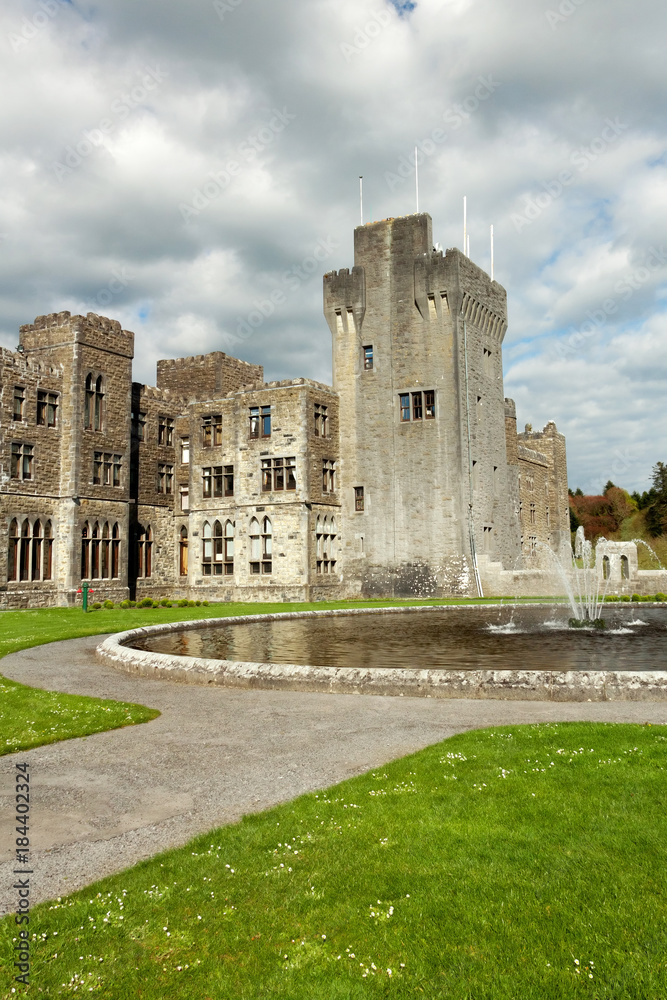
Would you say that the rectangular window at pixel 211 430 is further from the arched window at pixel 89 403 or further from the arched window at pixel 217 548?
the arched window at pixel 89 403

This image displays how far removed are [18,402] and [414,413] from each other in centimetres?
1992

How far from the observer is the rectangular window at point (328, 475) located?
136 ft

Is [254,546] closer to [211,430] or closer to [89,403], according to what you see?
[211,430]

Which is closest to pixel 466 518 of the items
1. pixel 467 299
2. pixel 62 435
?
pixel 467 299

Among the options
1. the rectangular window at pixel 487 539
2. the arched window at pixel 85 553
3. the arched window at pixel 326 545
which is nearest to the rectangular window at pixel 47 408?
the arched window at pixel 85 553

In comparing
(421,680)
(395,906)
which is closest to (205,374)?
(421,680)

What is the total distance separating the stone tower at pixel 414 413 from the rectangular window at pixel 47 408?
50.5 ft

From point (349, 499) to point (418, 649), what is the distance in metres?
26.5

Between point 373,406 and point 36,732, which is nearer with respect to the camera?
point 36,732

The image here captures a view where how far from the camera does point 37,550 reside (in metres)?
34.8

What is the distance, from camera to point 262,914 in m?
4.16

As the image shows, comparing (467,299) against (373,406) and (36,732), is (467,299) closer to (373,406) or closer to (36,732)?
(373,406)

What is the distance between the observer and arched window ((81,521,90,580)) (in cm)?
3609

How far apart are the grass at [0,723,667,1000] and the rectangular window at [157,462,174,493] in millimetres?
39199
